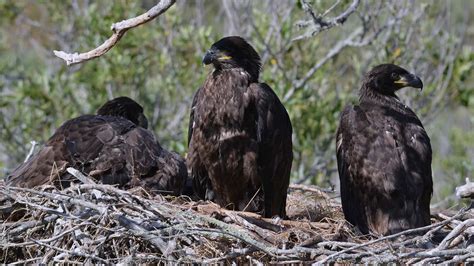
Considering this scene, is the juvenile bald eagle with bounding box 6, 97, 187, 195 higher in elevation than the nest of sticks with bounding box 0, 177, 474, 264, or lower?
higher

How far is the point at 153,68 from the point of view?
13.4m

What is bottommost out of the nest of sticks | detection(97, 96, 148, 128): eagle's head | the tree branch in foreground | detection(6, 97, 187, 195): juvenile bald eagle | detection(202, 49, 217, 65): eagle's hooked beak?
the nest of sticks

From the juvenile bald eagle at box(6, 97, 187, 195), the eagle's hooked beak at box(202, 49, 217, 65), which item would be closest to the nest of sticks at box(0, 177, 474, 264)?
the juvenile bald eagle at box(6, 97, 187, 195)

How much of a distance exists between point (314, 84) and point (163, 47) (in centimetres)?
191

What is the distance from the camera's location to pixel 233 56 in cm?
863

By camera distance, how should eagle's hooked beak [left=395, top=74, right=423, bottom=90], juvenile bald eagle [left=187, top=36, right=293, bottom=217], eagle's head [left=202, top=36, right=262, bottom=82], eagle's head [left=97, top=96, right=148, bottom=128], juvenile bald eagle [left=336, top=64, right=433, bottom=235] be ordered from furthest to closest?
eagle's head [left=97, top=96, right=148, bottom=128], eagle's hooked beak [left=395, top=74, right=423, bottom=90], eagle's head [left=202, top=36, right=262, bottom=82], juvenile bald eagle [left=187, top=36, right=293, bottom=217], juvenile bald eagle [left=336, top=64, right=433, bottom=235]

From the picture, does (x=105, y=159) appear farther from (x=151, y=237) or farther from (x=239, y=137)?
(x=151, y=237)

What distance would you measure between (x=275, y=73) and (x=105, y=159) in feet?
13.4

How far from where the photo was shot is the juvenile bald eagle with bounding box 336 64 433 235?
8.23 meters

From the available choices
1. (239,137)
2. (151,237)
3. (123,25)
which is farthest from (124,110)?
(151,237)

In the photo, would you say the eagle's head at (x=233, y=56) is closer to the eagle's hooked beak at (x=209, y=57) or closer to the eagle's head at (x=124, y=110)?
the eagle's hooked beak at (x=209, y=57)

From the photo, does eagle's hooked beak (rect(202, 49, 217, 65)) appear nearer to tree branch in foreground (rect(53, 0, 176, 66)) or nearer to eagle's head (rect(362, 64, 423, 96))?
eagle's head (rect(362, 64, 423, 96))

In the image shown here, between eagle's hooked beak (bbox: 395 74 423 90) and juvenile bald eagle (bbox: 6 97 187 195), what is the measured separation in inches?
81.1

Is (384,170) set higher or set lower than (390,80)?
lower
